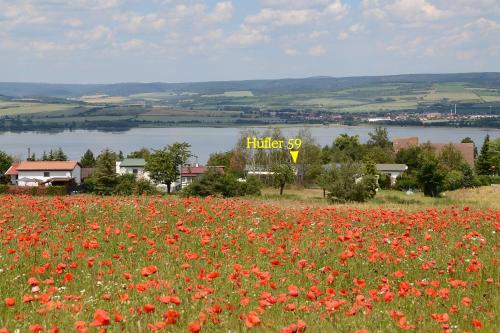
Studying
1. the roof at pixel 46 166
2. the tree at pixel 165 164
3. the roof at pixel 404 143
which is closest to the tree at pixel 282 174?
the tree at pixel 165 164

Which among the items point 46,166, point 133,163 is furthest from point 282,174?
point 133,163

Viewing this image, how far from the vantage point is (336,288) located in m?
7.56

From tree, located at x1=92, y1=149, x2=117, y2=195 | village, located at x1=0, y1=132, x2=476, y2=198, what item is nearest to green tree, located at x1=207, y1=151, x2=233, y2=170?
village, located at x1=0, y1=132, x2=476, y2=198

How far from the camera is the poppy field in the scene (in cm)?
553

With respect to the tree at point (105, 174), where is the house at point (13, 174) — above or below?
below

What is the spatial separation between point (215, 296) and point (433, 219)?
281 inches

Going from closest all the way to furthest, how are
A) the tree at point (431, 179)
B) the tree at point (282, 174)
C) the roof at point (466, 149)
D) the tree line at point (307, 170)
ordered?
1. the tree line at point (307, 170)
2. the tree at point (431, 179)
3. the tree at point (282, 174)
4. the roof at point (466, 149)

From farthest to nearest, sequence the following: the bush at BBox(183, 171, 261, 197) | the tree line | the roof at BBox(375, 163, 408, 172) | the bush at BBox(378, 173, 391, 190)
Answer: the roof at BBox(375, 163, 408, 172) < the bush at BBox(378, 173, 391, 190) < the tree line < the bush at BBox(183, 171, 261, 197)

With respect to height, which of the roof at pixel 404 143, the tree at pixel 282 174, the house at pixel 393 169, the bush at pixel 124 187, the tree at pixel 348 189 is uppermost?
the tree at pixel 348 189

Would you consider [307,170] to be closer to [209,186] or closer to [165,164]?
[165,164]

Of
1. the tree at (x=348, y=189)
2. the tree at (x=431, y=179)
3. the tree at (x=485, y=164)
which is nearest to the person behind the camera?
the tree at (x=348, y=189)

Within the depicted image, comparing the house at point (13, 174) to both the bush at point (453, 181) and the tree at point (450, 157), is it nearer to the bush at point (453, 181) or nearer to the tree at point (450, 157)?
the bush at point (453, 181)

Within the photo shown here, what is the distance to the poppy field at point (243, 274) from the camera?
18.1 ft

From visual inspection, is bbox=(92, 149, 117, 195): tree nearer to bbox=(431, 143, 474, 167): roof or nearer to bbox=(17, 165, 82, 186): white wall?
bbox=(17, 165, 82, 186): white wall
